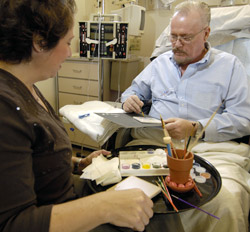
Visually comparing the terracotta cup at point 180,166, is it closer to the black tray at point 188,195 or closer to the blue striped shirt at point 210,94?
the black tray at point 188,195

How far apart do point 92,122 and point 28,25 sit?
0.73 metres

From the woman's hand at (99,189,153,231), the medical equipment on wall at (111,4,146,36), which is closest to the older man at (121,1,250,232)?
the woman's hand at (99,189,153,231)

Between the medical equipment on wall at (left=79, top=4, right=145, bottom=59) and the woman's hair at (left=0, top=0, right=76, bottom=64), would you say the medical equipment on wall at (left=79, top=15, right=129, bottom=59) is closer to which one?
the medical equipment on wall at (left=79, top=4, right=145, bottom=59)

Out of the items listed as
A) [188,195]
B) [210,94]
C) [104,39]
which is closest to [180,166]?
[188,195]

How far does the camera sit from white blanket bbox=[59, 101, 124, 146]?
3.82 feet

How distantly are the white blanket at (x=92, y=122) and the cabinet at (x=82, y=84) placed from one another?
850mm

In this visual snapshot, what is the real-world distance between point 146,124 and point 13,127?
63cm

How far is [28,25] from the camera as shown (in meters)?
0.54

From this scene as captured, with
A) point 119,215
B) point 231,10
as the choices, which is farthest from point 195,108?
point 119,215

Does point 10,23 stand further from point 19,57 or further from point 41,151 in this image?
point 41,151

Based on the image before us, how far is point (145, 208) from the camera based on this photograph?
0.53 m

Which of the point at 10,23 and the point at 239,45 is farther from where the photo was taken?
the point at 239,45

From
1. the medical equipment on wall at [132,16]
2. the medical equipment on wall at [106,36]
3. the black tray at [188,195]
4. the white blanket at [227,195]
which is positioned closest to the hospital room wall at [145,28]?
the medical equipment on wall at [132,16]

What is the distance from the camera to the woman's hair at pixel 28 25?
530 mm
